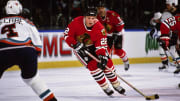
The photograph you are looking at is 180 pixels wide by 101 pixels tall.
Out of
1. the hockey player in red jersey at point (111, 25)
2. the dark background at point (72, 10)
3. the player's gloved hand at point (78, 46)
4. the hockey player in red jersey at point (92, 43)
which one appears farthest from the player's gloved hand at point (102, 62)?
the dark background at point (72, 10)

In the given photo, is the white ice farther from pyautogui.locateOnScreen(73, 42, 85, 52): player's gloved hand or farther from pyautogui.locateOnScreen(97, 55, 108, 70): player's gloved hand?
pyautogui.locateOnScreen(73, 42, 85, 52): player's gloved hand

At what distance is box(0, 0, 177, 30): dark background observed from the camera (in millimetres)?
8477

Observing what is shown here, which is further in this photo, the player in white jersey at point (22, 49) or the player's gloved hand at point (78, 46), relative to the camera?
the player's gloved hand at point (78, 46)

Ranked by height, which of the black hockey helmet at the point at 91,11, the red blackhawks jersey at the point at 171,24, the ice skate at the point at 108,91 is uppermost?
the black hockey helmet at the point at 91,11

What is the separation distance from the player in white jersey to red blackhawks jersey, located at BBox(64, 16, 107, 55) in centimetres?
110

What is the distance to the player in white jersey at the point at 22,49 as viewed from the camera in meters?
3.10

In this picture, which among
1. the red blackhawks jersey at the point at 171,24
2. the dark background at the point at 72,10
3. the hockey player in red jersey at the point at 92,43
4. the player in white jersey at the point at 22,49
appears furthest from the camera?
the dark background at the point at 72,10

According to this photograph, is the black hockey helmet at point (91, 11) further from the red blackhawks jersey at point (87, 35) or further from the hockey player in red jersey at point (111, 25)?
the hockey player in red jersey at point (111, 25)

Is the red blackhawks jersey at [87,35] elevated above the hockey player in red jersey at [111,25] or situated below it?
above

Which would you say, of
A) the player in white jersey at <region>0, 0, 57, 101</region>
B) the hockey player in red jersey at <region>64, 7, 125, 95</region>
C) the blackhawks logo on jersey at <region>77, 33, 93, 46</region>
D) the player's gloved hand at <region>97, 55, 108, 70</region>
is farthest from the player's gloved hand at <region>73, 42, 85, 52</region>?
the player in white jersey at <region>0, 0, 57, 101</region>

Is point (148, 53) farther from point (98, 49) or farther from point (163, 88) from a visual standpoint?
point (98, 49)

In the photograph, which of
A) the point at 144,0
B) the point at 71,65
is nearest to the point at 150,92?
the point at 71,65

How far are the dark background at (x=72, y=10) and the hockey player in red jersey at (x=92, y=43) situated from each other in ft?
11.3

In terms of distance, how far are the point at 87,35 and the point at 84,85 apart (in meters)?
1.33
